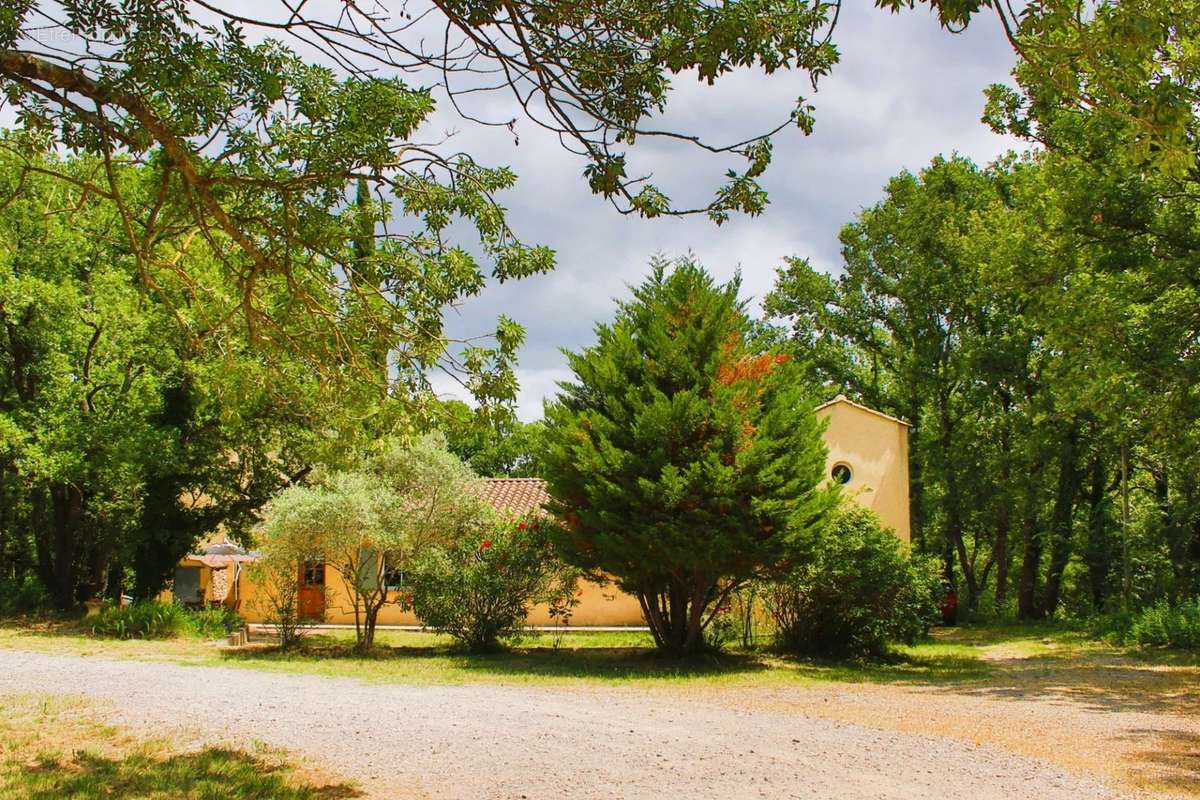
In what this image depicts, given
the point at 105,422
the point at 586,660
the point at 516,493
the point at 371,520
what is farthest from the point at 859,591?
the point at 105,422

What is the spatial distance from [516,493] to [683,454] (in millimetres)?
14885

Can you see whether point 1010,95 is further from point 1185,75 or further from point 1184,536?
point 1184,536

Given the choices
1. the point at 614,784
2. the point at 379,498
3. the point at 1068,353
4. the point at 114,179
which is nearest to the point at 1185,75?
the point at 614,784

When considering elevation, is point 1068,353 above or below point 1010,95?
below

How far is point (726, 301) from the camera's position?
51.5 feet

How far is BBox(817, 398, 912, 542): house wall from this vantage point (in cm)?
2192

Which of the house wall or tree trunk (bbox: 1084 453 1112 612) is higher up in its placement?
the house wall

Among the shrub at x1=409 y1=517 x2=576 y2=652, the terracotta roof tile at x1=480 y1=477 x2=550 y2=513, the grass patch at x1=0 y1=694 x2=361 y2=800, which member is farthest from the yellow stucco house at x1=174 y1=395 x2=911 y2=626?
the grass patch at x1=0 y1=694 x2=361 y2=800

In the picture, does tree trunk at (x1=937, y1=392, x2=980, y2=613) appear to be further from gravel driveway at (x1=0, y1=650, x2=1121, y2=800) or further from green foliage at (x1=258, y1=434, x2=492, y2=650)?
gravel driveway at (x1=0, y1=650, x2=1121, y2=800)

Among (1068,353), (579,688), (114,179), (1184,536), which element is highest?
(1068,353)

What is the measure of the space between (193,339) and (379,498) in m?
8.61

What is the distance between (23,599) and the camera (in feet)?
71.7

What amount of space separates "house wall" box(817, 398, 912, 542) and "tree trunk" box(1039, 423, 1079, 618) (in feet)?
25.6

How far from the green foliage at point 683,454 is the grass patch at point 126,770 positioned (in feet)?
26.4
